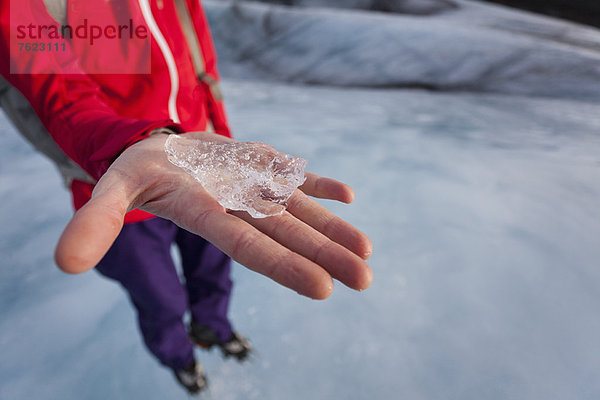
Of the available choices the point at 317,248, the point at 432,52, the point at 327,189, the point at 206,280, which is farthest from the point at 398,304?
the point at 432,52

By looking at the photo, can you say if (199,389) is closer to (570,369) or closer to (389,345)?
(389,345)

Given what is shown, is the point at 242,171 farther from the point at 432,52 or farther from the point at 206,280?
the point at 432,52

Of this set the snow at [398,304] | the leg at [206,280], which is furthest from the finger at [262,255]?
the snow at [398,304]

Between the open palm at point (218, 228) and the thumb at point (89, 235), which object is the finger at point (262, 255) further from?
the thumb at point (89, 235)

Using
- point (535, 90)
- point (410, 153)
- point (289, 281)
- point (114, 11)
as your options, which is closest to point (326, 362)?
point (289, 281)

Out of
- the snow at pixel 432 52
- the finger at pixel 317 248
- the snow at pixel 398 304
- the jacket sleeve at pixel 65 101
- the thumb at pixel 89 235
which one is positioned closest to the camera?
the thumb at pixel 89 235

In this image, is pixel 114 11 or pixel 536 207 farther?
pixel 536 207
